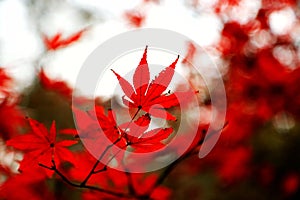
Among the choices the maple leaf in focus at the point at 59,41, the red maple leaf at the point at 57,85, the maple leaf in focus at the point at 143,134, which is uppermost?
the maple leaf in focus at the point at 59,41

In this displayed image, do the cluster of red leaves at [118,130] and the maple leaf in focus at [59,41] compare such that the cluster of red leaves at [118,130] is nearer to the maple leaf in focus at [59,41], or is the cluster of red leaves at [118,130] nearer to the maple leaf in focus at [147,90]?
the maple leaf in focus at [147,90]

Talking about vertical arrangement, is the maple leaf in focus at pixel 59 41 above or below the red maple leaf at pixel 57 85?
above

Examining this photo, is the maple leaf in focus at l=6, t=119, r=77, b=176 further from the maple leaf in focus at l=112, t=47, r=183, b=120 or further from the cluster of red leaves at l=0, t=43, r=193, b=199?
the maple leaf in focus at l=112, t=47, r=183, b=120

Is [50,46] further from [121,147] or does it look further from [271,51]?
[271,51]

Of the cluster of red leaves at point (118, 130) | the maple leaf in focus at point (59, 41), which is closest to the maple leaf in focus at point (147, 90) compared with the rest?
the cluster of red leaves at point (118, 130)

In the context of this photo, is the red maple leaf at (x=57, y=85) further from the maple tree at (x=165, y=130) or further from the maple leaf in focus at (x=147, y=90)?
the maple leaf in focus at (x=147, y=90)

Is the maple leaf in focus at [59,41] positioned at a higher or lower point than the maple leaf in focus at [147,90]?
higher

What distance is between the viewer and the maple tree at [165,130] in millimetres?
735

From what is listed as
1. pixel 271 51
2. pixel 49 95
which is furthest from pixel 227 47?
pixel 49 95

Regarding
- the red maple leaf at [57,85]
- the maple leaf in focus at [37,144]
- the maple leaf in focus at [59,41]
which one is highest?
the maple leaf in focus at [59,41]

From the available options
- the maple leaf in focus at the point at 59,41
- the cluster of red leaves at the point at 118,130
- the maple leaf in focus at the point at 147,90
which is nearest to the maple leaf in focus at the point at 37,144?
the cluster of red leaves at the point at 118,130

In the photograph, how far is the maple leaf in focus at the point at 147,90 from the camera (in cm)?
71

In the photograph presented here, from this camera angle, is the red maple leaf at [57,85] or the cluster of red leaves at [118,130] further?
the red maple leaf at [57,85]

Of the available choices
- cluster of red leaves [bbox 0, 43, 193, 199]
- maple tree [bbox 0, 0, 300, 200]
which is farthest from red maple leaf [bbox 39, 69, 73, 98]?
cluster of red leaves [bbox 0, 43, 193, 199]
